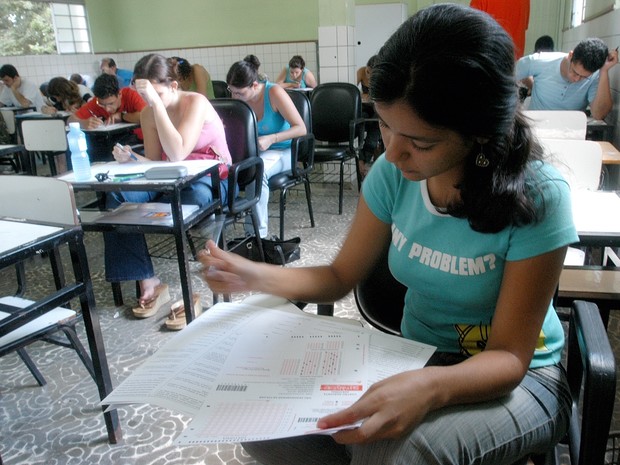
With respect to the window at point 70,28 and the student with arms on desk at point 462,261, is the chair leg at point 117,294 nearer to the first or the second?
the student with arms on desk at point 462,261

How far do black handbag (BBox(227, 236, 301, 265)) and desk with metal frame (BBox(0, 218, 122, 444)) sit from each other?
42.5 inches

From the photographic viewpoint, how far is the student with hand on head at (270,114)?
3146 mm

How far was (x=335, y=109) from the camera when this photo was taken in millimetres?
3965

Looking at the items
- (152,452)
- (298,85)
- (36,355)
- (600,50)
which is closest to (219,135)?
(36,355)

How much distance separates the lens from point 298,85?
248 inches

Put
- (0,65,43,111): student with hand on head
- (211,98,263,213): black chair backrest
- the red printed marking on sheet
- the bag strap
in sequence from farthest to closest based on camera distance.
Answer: (0,65,43,111): student with hand on head, the bag strap, (211,98,263,213): black chair backrest, the red printed marking on sheet

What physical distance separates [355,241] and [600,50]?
2962 mm

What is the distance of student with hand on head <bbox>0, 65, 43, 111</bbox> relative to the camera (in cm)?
633

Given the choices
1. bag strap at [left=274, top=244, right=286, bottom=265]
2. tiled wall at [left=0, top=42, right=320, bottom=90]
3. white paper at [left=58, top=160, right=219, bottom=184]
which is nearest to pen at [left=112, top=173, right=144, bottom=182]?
white paper at [left=58, top=160, right=219, bottom=184]

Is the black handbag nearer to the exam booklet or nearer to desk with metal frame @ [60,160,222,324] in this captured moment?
desk with metal frame @ [60,160,222,324]

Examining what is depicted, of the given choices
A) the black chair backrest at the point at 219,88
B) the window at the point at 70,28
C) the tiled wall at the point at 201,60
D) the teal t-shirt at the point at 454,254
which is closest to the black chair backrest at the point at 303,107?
the teal t-shirt at the point at 454,254

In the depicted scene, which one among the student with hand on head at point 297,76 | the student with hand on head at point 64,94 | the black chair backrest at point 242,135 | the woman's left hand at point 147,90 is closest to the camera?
the woman's left hand at point 147,90

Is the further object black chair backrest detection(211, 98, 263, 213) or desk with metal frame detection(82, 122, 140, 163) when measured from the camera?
desk with metal frame detection(82, 122, 140, 163)

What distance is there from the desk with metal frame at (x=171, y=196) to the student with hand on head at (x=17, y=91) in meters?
5.23
